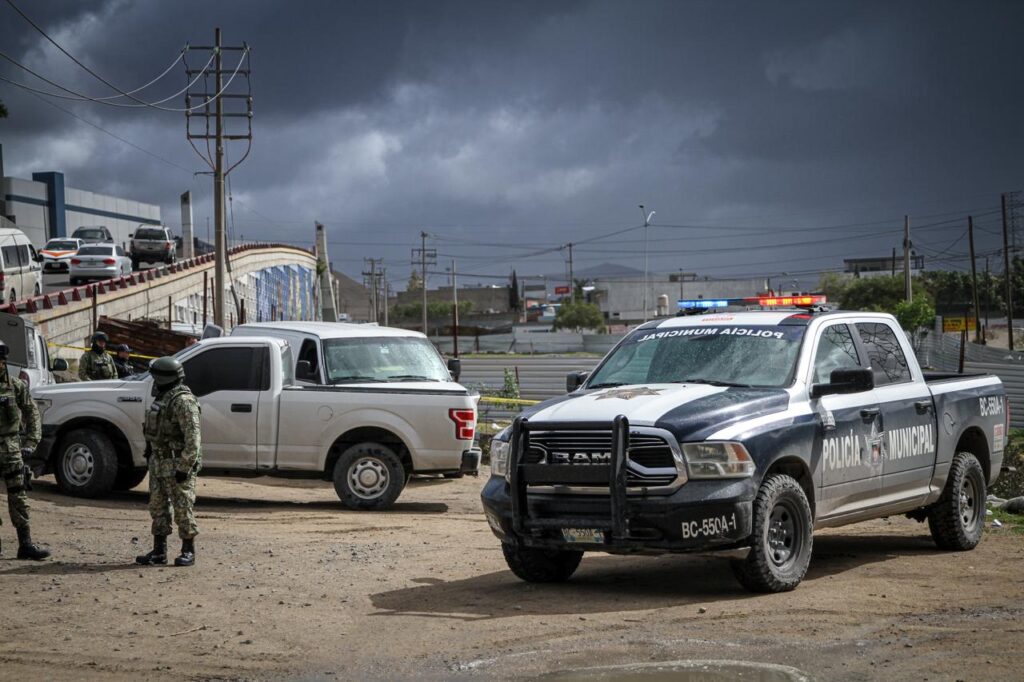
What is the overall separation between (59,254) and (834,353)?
5192 cm

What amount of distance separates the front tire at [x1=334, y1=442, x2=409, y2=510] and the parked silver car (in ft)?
128

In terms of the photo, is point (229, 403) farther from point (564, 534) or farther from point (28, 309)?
point (28, 309)

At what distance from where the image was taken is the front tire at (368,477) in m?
15.1

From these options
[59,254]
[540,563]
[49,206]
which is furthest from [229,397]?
[49,206]

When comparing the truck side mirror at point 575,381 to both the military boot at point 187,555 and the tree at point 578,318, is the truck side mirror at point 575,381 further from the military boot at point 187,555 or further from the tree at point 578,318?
the tree at point 578,318

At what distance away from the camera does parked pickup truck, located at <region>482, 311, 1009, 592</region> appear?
27.5 ft

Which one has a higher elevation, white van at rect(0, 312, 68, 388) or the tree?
the tree

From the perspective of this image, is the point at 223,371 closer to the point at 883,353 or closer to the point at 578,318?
the point at 883,353

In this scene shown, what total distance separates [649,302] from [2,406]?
5896 inches

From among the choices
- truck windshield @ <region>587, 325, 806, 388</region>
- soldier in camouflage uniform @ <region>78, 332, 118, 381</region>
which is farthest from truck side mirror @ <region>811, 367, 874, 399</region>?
soldier in camouflage uniform @ <region>78, 332, 118, 381</region>

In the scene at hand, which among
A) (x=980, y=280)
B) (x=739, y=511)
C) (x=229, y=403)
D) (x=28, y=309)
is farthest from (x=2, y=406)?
(x=980, y=280)

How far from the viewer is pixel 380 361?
52.5ft

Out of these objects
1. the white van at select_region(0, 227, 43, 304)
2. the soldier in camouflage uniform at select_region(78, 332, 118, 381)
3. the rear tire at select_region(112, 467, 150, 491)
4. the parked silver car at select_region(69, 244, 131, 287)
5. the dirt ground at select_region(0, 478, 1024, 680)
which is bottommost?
the dirt ground at select_region(0, 478, 1024, 680)

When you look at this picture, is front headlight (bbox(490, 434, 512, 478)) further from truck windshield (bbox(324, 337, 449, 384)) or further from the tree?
the tree
